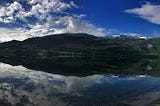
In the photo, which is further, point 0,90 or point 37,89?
point 37,89

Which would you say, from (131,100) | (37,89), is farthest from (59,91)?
(131,100)

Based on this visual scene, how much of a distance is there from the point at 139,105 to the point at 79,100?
30.6 ft

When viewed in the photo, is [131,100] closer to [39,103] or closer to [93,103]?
[93,103]

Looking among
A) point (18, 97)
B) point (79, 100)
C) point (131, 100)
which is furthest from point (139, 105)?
point (18, 97)

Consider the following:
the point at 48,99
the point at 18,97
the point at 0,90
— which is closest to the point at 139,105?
the point at 48,99

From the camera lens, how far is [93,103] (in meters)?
51.8

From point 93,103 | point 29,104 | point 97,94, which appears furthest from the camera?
point 97,94

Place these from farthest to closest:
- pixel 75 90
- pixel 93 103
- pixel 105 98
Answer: pixel 75 90 → pixel 105 98 → pixel 93 103

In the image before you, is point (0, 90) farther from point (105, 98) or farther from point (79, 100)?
point (105, 98)

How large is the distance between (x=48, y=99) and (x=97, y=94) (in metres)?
12.3

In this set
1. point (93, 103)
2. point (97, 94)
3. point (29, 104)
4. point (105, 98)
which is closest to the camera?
point (29, 104)

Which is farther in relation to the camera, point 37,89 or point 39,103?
point 37,89

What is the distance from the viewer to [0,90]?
58.3 metres

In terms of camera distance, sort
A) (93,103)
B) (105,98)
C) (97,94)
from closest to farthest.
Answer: (93,103)
(105,98)
(97,94)
